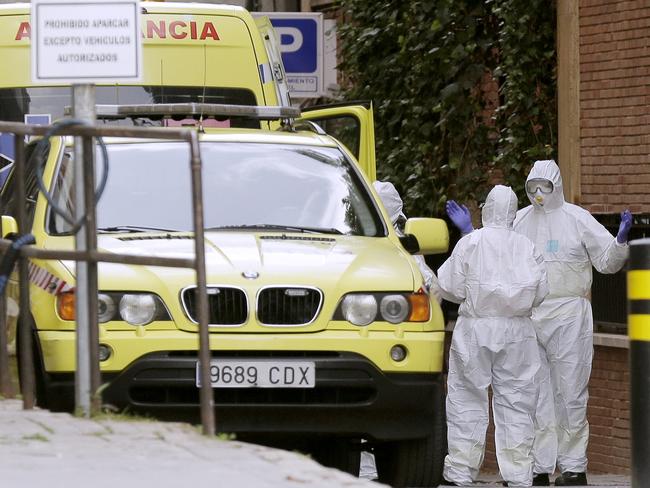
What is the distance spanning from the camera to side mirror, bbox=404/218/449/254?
31.3 feet

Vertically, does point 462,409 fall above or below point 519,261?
below

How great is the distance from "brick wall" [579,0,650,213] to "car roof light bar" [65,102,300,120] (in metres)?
4.78

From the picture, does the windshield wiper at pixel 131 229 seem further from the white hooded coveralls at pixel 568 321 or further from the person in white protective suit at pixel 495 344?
the white hooded coveralls at pixel 568 321

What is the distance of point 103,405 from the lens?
7.79 metres

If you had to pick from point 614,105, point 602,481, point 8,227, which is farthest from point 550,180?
point 8,227

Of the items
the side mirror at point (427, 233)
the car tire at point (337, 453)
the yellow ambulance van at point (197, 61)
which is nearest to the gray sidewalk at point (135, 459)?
the car tire at point (337, 453)

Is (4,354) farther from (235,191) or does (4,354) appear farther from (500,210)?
(500,210)

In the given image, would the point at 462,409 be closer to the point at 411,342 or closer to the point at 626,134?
the point at 411,342

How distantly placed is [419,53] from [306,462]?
10.9 meters

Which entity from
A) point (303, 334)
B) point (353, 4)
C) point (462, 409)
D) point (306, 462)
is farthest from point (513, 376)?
point (353, 4)

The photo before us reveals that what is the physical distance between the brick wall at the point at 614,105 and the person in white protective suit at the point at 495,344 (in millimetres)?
3224

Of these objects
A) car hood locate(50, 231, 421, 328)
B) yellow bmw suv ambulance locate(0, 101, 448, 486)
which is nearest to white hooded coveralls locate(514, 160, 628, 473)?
yellow bmw suv ambulance locate(0, 101, 448, 486)

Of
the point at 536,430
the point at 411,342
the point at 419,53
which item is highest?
the point at 419,53

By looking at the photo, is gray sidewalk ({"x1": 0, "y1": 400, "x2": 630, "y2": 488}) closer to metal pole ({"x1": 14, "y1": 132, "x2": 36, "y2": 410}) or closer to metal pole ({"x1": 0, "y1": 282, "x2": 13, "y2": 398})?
metal pole ({"x1": 14, "y1": 132, "x2": 36, "y2": 410})
